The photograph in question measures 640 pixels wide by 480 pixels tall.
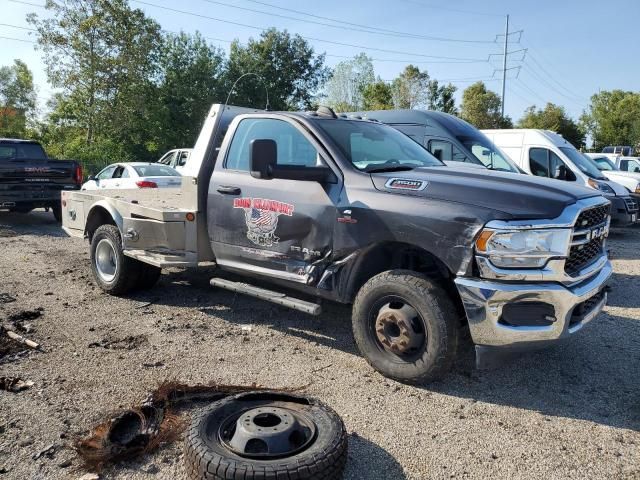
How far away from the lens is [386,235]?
3.64m

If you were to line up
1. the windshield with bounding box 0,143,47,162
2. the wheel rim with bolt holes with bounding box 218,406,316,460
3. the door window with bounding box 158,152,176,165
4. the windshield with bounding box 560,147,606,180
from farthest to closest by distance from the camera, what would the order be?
the door window with bounding box 158,152,176,165 → the windshield with bounding box 0,143,47,162 → the windshield with bounding box 560,147,606,180 → the wheel rim with bolt holes with bounding box 218,406,316,460

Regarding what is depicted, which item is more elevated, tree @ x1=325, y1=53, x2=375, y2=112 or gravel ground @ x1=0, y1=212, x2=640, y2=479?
tree @ x1=325, y1=53, x2=375, y2=112

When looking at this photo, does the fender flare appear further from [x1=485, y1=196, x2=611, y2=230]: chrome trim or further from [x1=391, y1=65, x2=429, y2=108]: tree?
[x1=391, y1=65, x2=429, y2=108]: tree

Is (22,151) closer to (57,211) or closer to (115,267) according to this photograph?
(57,211)

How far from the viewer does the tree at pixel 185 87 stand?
126 ft

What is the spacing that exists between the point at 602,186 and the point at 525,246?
351 inches

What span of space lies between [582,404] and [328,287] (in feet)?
6.44

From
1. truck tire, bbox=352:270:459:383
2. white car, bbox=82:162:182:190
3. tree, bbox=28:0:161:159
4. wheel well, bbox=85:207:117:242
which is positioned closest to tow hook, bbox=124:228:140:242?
wheel well, bbox=85:207:117:242

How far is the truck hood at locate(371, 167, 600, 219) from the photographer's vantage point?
321cm

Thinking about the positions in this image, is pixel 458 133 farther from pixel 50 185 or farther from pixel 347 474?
pixel 50 185

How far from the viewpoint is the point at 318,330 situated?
4.85 meters

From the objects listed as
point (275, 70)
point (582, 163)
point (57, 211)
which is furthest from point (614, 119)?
point (57, 211)

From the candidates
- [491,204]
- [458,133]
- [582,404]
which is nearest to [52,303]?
[491,204]

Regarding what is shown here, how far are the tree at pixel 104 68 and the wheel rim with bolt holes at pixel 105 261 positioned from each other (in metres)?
26.1
